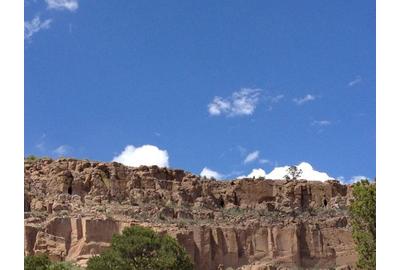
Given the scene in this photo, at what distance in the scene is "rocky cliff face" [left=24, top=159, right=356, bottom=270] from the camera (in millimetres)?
54466

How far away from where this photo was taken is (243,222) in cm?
6738

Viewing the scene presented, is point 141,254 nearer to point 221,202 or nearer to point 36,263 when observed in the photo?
point 36,263

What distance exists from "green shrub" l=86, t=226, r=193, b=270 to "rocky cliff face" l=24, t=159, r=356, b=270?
12489 mm

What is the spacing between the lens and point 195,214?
6575 cm

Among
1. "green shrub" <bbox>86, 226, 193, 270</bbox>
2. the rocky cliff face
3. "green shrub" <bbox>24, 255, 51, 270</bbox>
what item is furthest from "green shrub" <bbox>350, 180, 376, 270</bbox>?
the rocky cliff face

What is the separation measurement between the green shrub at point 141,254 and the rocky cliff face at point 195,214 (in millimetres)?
A: 12489

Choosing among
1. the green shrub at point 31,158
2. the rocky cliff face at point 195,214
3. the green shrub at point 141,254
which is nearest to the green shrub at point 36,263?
the green shrub at point 141,254

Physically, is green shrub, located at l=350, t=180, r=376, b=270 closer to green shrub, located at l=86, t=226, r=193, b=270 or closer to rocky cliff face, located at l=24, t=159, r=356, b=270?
green shrub, located at l=86, t=226, r=193, b=270

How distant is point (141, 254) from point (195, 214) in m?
27.5

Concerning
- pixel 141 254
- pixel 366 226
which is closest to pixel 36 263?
pixel 141 254

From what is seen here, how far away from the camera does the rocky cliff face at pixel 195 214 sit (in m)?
54.5
